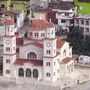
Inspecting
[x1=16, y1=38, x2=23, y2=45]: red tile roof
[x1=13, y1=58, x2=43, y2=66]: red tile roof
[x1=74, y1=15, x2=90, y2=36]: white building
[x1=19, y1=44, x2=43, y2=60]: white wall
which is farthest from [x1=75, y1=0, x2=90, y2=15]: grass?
[x1=13, y1=58, x2=43, y2=66]: red tile roof

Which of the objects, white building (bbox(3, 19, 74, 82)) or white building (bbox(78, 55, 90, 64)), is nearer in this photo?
white building (bbox(3, 19, 74, 82))

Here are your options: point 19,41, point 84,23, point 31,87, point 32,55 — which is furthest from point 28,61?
point 84,23

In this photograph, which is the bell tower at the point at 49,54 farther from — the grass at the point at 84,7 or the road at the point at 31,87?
the grass at the point at 84,7

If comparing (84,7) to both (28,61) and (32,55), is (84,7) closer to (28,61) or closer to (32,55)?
(32,55)

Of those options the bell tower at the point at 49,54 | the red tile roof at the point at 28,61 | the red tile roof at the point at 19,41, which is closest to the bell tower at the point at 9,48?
the red tile roof at the point at 28,61

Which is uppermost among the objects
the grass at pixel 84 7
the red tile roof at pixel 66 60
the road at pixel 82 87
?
the grass at pixel 84 7

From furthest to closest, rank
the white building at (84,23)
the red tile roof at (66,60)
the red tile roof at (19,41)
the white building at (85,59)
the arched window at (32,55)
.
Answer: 1. the white building at (84,23)
2. the white building at (85,59)
3. the red tile roof at (19,41)
4. the red tile roof at (66,60)
5. the arched window at (32,55)

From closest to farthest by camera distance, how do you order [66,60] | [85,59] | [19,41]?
[66,60]
[19,41]
[85,59]

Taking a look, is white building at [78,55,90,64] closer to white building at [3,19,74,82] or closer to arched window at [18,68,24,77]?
white building at [3,19,74,82]
